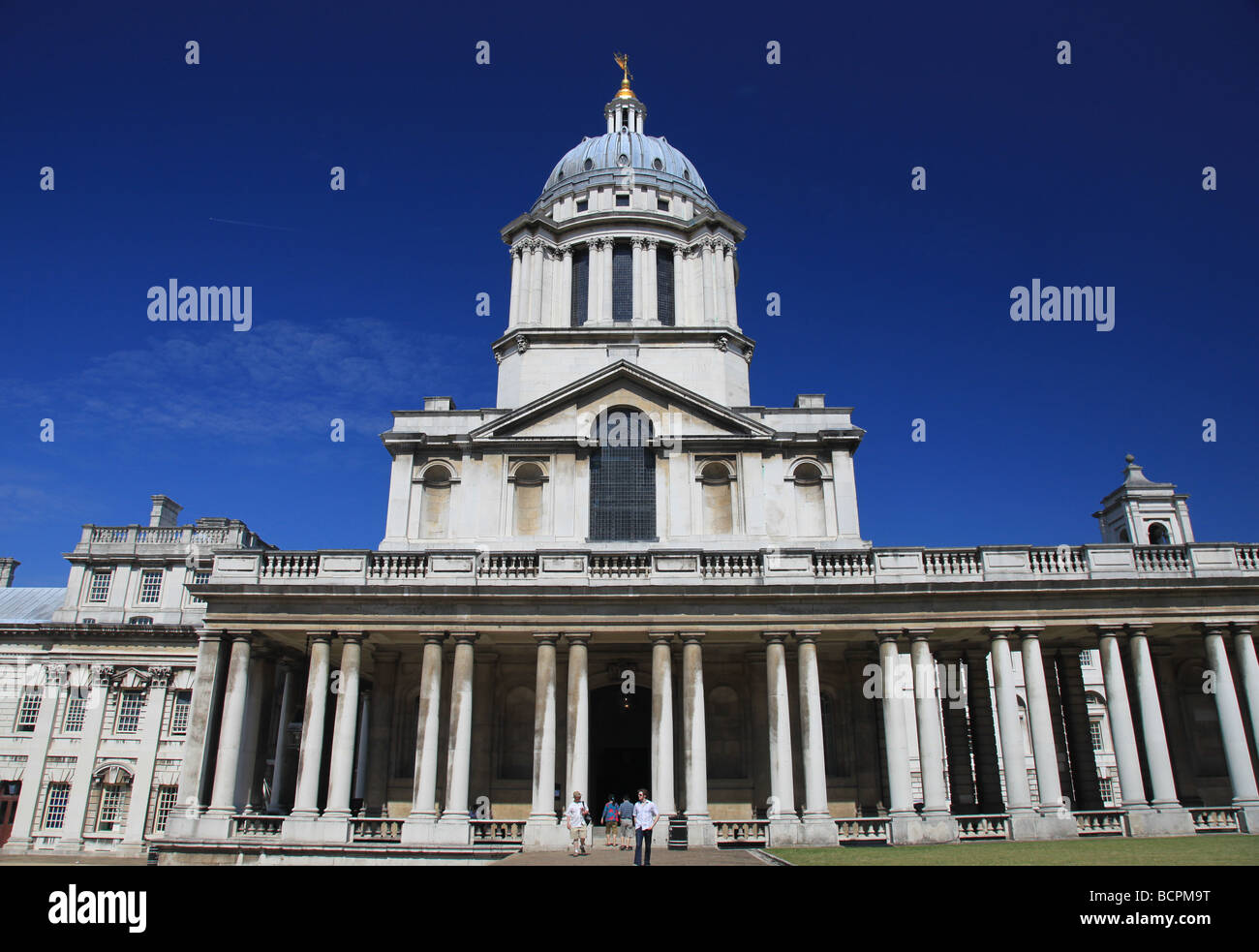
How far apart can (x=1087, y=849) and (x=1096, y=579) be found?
385 inches

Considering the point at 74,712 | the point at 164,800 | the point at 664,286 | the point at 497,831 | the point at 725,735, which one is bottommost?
the point at 497,831

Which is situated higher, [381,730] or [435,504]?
[435,504]

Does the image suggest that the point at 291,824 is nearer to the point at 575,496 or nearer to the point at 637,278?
→ the point at 575,496

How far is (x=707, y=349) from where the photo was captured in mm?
41969

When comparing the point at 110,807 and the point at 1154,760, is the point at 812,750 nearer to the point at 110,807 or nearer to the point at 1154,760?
the point at 1154,760

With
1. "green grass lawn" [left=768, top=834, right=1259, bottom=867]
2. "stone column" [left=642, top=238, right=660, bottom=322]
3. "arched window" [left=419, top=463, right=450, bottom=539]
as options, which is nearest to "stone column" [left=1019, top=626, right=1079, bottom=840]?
"green grass lawn" [left=768, top=834, right=1259, bottom=867]

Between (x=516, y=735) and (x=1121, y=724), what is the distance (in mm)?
19663

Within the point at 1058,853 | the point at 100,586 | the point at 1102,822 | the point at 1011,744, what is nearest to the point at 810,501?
the point at 1011,744

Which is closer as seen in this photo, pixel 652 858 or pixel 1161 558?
pixel 652 858

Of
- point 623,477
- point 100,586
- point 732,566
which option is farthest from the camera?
point 100,586

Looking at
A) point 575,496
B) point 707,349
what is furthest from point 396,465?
point 707,349

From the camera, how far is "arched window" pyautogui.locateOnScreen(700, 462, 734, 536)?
36.3m

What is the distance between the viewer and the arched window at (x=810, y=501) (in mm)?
36312

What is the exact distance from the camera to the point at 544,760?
27094 millimetres
